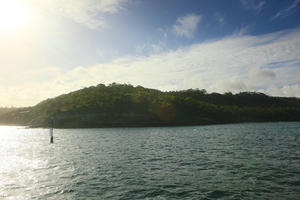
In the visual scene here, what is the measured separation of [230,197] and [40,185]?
17762 millimetres

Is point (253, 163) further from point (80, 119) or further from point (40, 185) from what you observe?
point (80, 119)

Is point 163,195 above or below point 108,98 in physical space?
below

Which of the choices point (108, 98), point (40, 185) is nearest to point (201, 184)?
point (40, 185)

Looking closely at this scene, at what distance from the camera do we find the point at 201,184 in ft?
65.7

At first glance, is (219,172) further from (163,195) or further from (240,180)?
(163,195)

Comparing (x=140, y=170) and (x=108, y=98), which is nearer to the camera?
(x=140, y=170)

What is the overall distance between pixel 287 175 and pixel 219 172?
267 inches

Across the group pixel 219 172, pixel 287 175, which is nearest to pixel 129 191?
pixel 219 172

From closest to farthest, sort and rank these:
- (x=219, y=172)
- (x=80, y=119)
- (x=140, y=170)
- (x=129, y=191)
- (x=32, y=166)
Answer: (x=129, y=191) → (x=219, y=172) → (x=140, y=170) → (x=32, y=166) → (x=80, y=119)

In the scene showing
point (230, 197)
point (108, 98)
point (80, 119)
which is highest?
point (108, 98)

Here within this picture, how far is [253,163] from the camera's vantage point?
2798cm

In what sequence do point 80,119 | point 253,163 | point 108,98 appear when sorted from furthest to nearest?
point 108,98 < point 80,119 < point 253,163

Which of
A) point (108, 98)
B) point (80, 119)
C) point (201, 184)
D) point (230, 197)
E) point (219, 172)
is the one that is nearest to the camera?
point (230, 197)

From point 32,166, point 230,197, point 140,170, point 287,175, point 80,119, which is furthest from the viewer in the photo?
point 80,119
